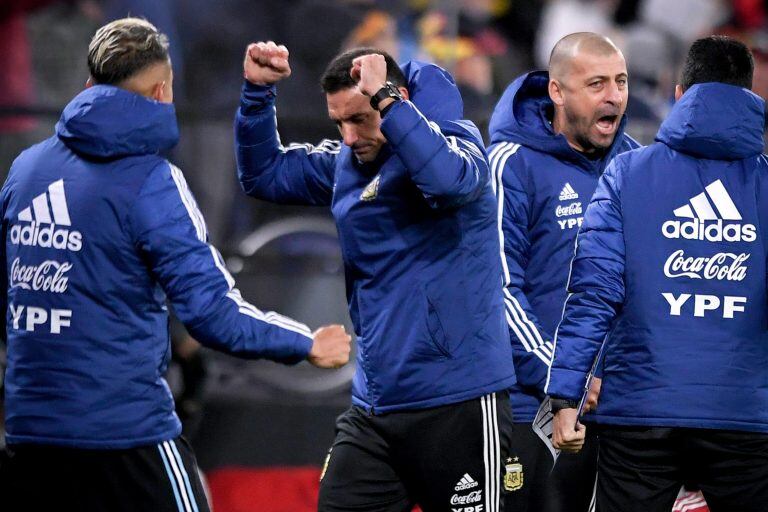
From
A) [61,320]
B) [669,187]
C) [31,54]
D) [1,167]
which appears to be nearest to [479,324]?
[669,187]

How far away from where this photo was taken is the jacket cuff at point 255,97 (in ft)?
15.0

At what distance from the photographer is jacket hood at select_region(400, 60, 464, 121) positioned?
4.11 metres

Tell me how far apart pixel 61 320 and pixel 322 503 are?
3.45 ft

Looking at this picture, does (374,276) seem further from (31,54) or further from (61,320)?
(31,54)

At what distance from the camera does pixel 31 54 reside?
7680mm

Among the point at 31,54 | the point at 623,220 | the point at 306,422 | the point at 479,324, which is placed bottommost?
the point at 306,422

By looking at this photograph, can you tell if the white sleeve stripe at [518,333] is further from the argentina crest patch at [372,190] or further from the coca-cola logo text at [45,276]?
the coca-cola logo text at [45,276]

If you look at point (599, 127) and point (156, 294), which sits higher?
point (599, 127)

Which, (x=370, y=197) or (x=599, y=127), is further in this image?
(x=599, y=127)

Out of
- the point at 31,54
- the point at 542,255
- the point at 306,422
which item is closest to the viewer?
the point at 542,255

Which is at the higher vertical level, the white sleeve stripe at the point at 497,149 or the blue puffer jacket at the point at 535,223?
the white sleeve stripe at the point at 497,149

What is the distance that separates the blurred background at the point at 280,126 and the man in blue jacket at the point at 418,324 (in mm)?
2426

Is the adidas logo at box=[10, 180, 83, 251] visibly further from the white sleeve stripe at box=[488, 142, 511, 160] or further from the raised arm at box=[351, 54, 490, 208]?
the white sleeve stripe at box=[488, 142, 511, 160]

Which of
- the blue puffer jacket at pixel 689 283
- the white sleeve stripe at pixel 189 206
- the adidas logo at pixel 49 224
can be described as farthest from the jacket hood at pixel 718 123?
the adidas logo at pixel 49 224
